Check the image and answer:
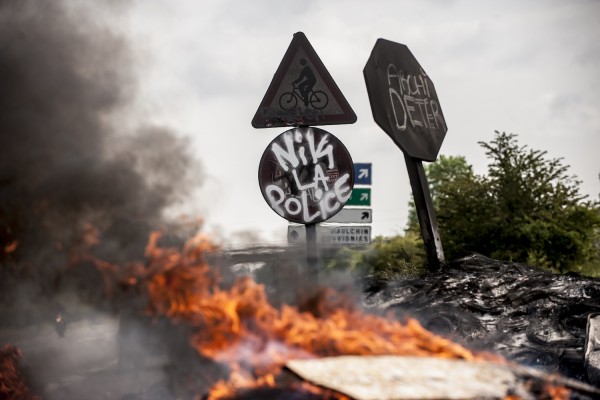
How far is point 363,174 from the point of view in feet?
30.9

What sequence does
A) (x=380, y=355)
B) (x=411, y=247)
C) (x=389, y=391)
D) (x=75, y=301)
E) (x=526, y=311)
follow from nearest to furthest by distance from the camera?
(x=389, y=391)
(x=380, y=355)
(x=526, y=311)
(x=75, y=301)
(x=411, y=247)

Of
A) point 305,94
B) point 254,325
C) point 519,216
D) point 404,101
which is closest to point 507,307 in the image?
point 254,325

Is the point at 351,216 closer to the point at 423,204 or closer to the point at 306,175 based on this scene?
the point at 423,204

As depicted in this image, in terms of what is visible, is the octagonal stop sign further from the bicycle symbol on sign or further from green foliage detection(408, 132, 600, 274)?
green foliage detection(408, 132, 600, 274)

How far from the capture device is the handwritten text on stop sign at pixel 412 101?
8180mm

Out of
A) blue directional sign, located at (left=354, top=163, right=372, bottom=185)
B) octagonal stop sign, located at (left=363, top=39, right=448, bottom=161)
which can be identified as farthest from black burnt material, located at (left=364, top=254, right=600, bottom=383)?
blue directional sign, located at (left=354, top=163, right=372, bottom=185)

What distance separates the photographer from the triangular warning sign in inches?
234

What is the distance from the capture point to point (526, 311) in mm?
5488

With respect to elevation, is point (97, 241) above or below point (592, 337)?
above

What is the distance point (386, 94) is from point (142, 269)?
3802mm

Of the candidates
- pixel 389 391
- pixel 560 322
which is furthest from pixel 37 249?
pixel 560 322

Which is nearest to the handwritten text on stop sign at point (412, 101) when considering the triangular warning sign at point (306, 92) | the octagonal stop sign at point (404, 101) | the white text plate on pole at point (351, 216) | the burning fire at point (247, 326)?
the octagonal stop sign at point (404, 101)

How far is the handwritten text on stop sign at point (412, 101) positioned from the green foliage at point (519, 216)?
5.10 metres

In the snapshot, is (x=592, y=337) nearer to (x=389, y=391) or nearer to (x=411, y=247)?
(x=389, y=391)
